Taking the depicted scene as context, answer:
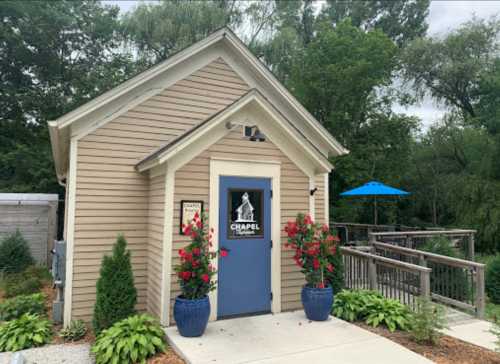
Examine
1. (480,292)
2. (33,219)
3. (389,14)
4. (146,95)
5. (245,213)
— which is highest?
(389,14)

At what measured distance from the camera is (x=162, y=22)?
16234mm

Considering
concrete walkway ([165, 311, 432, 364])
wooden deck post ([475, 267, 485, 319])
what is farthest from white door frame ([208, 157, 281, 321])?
wooden deck post ([475, 267, 485, 319])

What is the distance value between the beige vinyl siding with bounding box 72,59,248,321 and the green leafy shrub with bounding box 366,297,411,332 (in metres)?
3.26

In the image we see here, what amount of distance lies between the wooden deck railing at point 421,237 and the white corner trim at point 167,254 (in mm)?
4217

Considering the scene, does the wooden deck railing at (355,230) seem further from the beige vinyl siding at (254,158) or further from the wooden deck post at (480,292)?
the beige vinyl siding at (254,158)

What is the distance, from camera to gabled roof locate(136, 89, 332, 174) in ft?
16.2

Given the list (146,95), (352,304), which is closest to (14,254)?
(146,95)

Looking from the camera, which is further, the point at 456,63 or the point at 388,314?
the point at 456,63

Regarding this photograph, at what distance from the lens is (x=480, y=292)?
5727mm

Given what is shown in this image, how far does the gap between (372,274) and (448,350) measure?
1921 millimetres

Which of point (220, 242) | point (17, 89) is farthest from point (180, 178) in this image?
point (17, 89)

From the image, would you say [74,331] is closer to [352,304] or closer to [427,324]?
[352,304]

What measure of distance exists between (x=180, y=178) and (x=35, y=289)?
15.8ft

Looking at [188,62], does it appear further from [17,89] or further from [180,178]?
[17,89]
